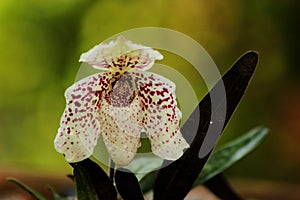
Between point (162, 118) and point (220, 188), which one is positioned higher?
point (162, 118)

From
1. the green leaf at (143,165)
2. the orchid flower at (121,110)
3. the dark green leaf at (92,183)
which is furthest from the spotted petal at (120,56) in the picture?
the green leaf at (143,165)

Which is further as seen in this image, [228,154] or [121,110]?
[228,154]

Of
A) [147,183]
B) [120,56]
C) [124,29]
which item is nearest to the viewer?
[120,56]

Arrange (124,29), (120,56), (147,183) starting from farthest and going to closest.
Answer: (124,29)
(147,183)
(120,56)

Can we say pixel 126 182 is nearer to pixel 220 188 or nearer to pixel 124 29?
pixel 220 188

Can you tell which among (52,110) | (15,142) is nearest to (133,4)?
(52,110)

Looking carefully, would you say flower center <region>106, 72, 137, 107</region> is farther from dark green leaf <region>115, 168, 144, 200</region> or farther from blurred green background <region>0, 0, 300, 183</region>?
blurred green background <region>0, 0, 300, 183</region>

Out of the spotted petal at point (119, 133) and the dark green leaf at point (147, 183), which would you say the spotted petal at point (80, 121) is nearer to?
the spotted petal at point (119, 133)

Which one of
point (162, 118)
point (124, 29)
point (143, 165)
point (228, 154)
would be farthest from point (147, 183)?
point (124, 29)
